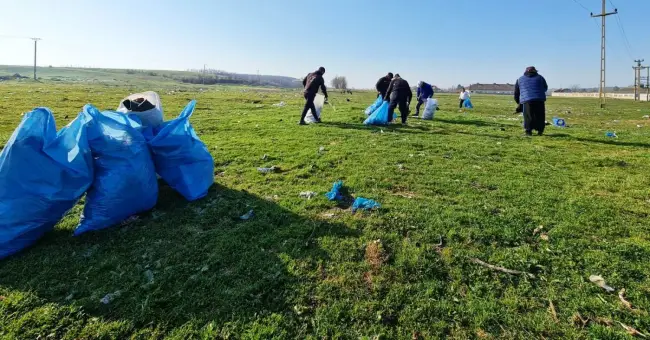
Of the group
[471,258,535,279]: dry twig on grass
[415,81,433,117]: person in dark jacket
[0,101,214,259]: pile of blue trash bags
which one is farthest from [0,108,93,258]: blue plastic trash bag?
[415,81,433,117]: person in dark jacket

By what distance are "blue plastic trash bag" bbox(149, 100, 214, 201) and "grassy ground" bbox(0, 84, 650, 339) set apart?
0.22m

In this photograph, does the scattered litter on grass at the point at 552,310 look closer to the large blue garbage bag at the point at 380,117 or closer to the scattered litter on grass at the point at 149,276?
the scattered litter on grass at the point at 149,276

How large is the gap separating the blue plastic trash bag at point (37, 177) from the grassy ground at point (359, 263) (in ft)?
0.88

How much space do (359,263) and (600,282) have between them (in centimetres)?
198

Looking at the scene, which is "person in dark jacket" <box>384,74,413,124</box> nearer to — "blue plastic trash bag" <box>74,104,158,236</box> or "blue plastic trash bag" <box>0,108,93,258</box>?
A: "blue plastic trash bag" <box>74,104,158,236</box>

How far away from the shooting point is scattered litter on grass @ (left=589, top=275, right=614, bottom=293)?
9.62 ft

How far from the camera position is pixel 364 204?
15.1 ft

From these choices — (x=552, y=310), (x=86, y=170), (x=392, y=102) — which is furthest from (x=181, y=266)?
(x=392, y=102)

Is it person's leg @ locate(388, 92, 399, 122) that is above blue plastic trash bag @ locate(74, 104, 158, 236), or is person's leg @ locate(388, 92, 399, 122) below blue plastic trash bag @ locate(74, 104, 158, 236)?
above

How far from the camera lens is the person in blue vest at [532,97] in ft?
31.1

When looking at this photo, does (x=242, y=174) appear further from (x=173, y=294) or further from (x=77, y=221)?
(x=173, y=294)

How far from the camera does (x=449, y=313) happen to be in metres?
2.74

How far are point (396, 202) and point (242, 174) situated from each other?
2.82 m

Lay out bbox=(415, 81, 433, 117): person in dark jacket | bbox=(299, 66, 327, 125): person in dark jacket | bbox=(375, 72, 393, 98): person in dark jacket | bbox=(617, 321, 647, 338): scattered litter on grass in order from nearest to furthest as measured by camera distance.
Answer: bbox=(617, 321, 647, 338): scattered litter on grass < bbox=(299, 66, 327, 125): person in dark jacket < bbox=(375, 72, 393, 98): person in dark jacket < bbox=(415, 81, 433, 117): person in dark jacket
